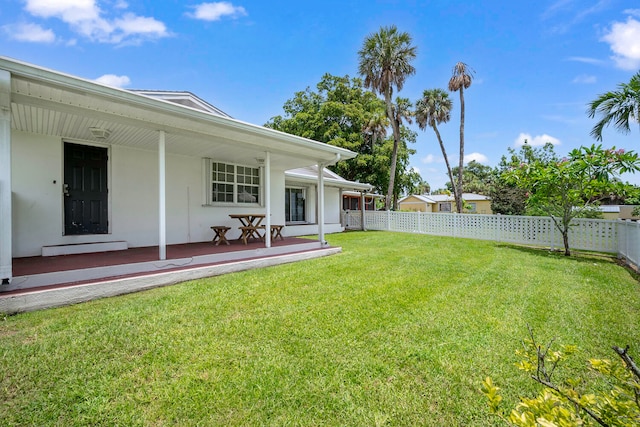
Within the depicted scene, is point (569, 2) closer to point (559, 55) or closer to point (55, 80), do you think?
point (559, 55)

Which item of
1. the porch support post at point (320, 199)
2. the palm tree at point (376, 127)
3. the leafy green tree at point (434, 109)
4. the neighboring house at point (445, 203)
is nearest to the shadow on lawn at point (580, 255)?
the porch support post at point (320, 199)

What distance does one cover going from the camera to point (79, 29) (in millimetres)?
8695

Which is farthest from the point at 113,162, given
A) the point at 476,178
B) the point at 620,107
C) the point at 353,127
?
the point at 476,178

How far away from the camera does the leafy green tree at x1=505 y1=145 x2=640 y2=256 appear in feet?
22.4

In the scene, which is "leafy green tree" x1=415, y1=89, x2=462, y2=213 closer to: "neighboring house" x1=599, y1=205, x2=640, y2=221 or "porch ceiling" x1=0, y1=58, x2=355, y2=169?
"neighboring house" x1=599, y1=205, x2=640, y2=221

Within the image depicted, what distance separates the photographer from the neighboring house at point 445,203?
110 feet

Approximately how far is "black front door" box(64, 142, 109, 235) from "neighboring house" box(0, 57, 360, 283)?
0.06 feet

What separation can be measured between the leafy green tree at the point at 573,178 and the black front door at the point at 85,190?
34.9 feet

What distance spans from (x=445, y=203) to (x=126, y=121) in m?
37.5

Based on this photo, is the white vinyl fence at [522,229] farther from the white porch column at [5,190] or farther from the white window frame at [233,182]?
the white porch column at [5,190]

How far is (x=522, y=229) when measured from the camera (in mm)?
10125

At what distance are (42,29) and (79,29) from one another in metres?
0.99

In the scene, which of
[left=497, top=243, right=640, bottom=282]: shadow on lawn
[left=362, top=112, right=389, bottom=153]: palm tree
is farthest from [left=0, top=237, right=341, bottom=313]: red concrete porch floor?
[left=362, top=112, right=389, bottom=153]: palm tree

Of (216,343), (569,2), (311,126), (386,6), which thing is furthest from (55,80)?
(311,126)
